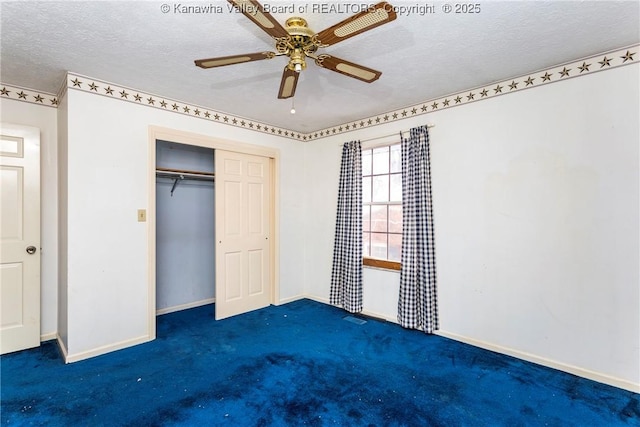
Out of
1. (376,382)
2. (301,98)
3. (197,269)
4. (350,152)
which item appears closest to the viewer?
(376,382)

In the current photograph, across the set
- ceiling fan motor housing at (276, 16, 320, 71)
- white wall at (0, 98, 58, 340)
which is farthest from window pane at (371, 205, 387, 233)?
white wall at (0, 98, 58, 340)

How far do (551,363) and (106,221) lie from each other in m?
4.15

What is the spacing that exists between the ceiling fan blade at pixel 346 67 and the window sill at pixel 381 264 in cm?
224

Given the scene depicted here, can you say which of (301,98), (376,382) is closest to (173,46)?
(301,98)

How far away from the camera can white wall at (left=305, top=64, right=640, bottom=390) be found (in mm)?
2318

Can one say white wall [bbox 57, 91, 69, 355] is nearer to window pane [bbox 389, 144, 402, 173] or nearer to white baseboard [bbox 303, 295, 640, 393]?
window pane [bbox 389, 144, 402, 173]

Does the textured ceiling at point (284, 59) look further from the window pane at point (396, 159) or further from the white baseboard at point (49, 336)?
the white baseboard at point (49, 336)

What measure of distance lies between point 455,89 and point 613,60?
1139 mm

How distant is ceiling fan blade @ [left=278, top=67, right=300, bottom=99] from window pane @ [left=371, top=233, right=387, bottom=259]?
219 centimetres

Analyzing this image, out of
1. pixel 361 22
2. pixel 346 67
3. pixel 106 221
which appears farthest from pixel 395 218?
pixel 106 221

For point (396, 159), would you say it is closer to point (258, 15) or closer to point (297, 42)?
point (297, 42)

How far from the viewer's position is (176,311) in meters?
4.10

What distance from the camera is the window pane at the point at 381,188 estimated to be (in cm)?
383

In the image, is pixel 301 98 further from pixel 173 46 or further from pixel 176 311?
pixel 176 311
